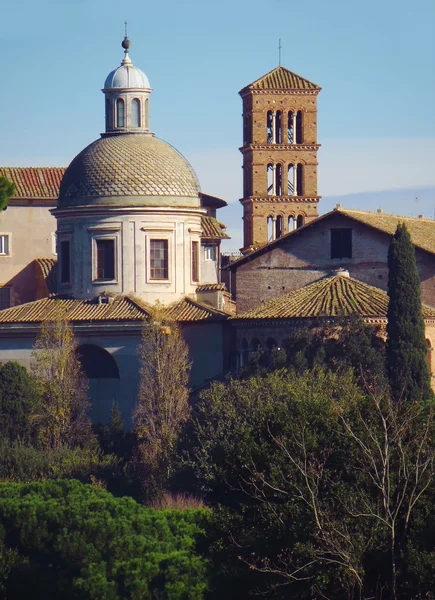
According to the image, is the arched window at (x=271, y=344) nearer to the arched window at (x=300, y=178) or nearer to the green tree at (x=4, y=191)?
the green tree at (x=4, y=191)

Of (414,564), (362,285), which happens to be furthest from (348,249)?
(414,564)

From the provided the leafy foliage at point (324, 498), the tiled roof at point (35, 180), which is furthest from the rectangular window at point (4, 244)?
the leafy foliage at point (324, 498)

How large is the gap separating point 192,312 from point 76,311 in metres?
3.33

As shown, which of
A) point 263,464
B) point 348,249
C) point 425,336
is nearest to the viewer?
point 263,464

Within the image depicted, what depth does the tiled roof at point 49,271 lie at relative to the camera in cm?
6750

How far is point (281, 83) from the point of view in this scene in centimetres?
7819

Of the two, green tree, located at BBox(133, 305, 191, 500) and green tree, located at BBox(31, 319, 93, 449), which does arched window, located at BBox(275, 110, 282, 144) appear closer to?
green tree, located at BBox(133, 305, 191, 500)

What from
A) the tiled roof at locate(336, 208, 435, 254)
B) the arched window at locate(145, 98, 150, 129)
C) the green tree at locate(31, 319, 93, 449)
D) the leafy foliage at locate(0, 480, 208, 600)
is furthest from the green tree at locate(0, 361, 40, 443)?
the tiled roof at locate(336, 208, 435, 254)

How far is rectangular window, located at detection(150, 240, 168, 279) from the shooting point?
62406 mm

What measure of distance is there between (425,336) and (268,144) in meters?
25.2

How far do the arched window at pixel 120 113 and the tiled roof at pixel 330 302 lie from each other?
8.14 meters

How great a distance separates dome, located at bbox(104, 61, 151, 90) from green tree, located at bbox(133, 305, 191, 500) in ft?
26.4

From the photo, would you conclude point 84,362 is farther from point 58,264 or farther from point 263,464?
point 263,464

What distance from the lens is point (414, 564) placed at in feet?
101
